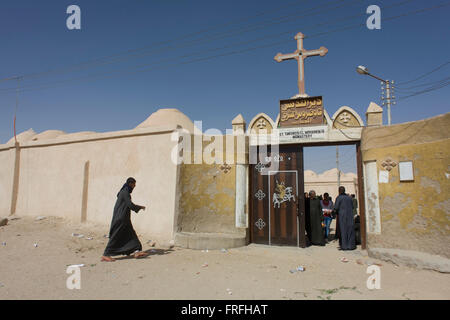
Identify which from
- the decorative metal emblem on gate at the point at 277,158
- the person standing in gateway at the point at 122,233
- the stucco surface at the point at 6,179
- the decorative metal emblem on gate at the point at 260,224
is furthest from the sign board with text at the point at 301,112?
the stucco surface at the point at 6,179

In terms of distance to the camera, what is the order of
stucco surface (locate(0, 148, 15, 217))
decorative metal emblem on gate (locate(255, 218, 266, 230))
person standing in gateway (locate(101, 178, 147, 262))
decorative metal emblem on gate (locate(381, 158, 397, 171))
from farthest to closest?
stucco surface (locate(0, 148, 15, 217)), decorative metal emblem on gate (locate(255, 218, 266, 230)), decorative metal emblem on gate (locate(381, 158, 397, 171)), person standing in gateway (locate(101, 178, 147, 262))

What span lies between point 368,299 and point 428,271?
195 cm

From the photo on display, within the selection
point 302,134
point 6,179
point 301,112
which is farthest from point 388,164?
point 6,179

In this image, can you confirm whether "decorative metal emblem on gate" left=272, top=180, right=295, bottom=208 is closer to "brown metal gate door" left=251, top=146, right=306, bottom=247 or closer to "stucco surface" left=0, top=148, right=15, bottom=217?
"brown metal gate door" left=251, top=146, right=306, bottom=247

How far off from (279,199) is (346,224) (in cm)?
156

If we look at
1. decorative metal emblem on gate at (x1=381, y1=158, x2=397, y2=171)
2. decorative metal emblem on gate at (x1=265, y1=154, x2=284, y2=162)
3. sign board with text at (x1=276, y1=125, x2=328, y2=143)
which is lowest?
decorative metal emblem on gate at (x1=381, y1=158, x2=397, y2=171)

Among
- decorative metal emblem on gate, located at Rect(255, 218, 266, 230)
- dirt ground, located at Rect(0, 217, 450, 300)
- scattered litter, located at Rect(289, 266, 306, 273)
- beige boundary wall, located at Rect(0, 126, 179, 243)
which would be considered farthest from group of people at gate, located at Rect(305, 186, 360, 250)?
beige boundary wall, located at Rect(0, 126, 179, 243)

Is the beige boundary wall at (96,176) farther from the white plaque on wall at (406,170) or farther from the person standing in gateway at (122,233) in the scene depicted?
the white plaque on wall at (406,170)

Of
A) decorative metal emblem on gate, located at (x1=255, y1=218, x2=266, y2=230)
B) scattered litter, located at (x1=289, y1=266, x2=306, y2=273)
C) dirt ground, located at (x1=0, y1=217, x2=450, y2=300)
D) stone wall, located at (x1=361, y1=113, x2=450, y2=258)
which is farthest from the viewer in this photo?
decorative metal emblem on gate, located at (x1=255, y1=218, x2=266, y2=230)

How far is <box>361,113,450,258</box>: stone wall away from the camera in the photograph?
16.0ft

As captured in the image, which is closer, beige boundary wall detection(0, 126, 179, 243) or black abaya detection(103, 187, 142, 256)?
black abaya detection(103, 187, 142, 256)

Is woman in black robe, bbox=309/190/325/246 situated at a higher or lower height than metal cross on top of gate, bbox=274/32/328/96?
lower
